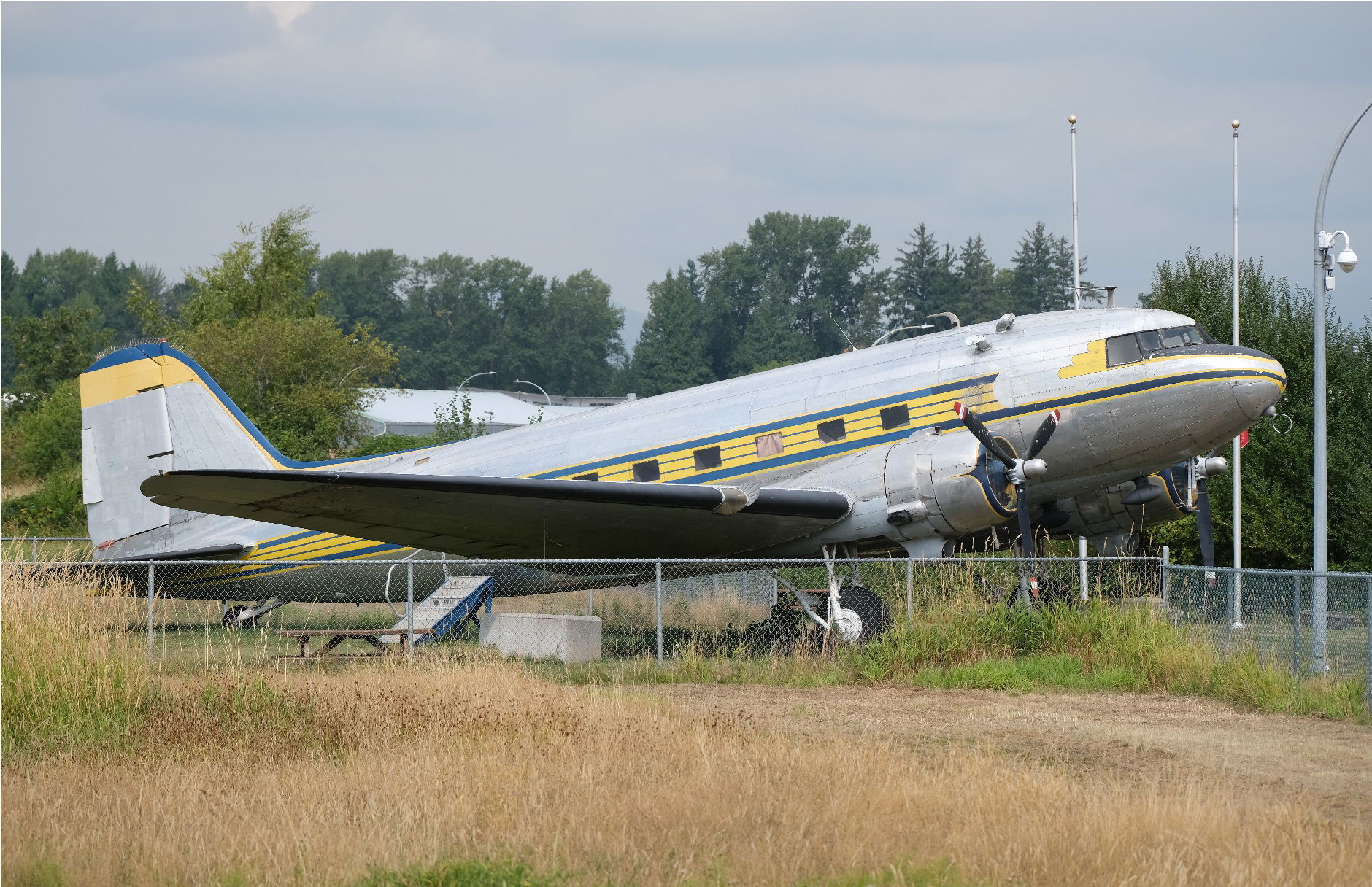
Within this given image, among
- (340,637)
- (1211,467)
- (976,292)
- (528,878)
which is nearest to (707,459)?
(340,637)

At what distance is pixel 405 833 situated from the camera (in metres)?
7.67

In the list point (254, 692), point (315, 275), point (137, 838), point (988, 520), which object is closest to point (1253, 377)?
point (988, 520)

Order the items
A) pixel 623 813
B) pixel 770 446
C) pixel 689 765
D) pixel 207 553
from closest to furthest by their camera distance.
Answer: pixel 623 813 < pixel 689 765 < pixel 770 446 < pixel 207 553

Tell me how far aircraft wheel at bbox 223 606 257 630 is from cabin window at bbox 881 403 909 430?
37.0 feet

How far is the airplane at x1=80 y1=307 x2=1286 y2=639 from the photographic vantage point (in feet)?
52.1

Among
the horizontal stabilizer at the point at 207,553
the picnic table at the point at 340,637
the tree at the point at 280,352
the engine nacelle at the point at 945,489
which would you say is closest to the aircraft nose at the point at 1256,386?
the engine nacelle at the point at 945,489

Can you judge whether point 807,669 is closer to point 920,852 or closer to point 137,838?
point 920,852

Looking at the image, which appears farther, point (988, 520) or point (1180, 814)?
point (988, 520)

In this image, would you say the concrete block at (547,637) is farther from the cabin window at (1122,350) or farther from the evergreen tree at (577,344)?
the evergreen tree at (577,344)

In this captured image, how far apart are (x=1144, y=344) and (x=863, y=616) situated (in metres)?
5.02

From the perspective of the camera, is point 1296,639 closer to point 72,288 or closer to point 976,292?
point 976,292

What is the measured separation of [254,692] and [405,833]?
4.83 meters

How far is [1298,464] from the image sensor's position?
26219 mm

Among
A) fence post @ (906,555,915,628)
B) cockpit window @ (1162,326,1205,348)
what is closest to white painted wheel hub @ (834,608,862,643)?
fence post @ (906,555,915,628)
